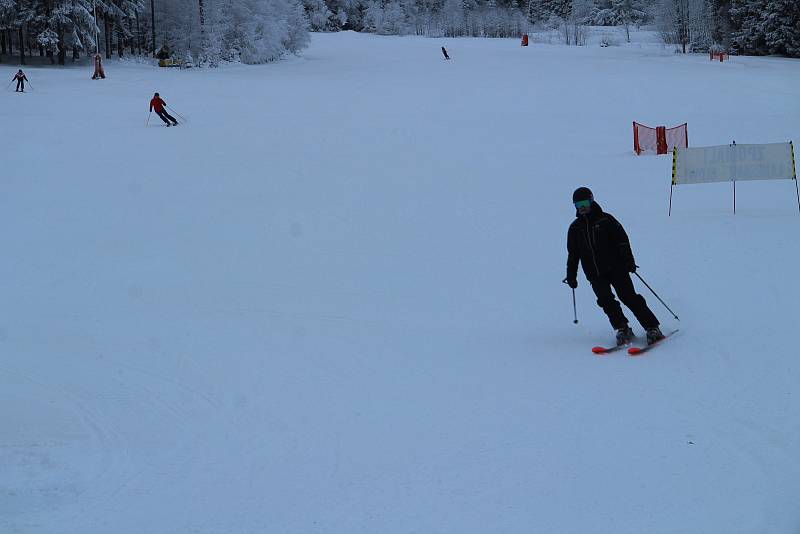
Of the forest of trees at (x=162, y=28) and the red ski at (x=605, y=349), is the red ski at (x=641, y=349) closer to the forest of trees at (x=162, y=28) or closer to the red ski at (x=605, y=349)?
the red ski at (x=605, y=349)

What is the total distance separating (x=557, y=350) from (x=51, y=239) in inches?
375

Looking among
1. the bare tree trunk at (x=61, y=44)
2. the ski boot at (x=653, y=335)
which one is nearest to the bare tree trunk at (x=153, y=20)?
the bare tree trunk at (x=61, y=44)

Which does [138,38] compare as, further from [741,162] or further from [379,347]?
[379,347]

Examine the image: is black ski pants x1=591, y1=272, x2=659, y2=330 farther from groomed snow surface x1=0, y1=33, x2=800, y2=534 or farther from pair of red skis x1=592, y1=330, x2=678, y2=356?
groomed snow surface x1=0, y1=33, x2=800, y2=534

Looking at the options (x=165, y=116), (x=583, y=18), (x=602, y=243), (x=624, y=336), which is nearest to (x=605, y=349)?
(x=624, y=336)

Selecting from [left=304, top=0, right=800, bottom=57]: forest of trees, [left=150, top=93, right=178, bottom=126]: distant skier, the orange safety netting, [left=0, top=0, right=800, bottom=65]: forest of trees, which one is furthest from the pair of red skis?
[left=304, top=0, right=800, bottom=57]: forest of trees

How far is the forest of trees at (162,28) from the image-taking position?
45.0 m

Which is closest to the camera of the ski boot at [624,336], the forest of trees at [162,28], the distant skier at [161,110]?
the ski boot at [624,336]

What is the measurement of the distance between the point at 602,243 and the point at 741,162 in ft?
24.1

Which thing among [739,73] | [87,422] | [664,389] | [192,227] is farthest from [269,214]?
[739,73]

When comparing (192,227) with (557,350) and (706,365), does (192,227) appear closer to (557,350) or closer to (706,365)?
(557,350)

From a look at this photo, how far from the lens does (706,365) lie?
23.7 ft

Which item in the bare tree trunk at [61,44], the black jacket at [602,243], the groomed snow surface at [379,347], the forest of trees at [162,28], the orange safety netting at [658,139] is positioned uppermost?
the forest of trees at [162,28]

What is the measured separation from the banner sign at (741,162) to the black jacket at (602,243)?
6675mm
